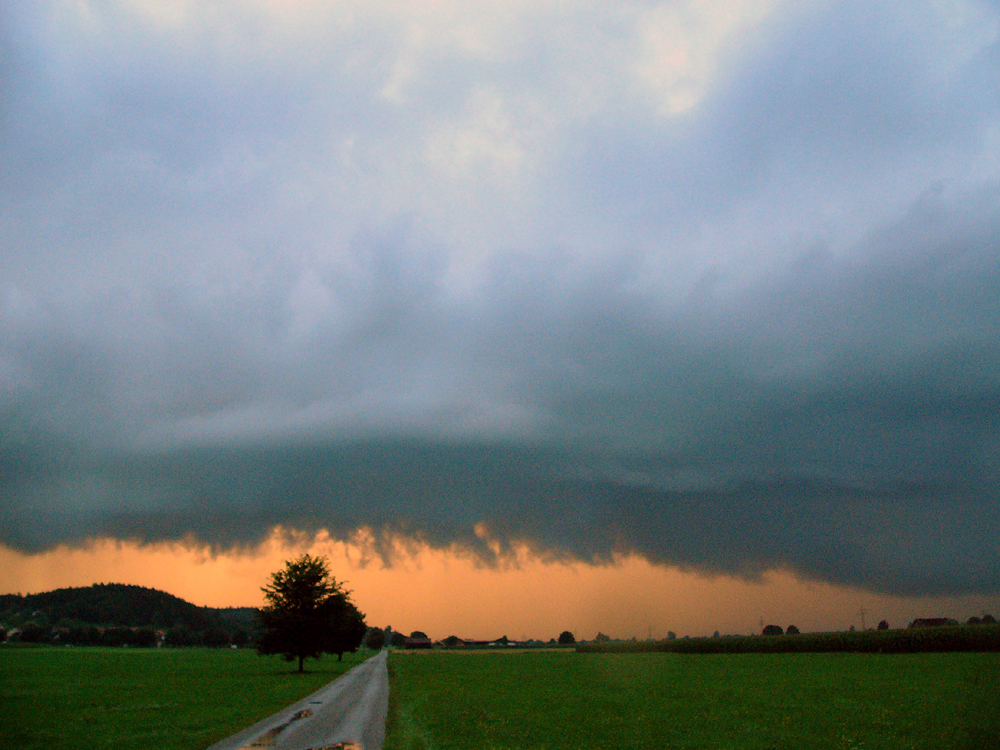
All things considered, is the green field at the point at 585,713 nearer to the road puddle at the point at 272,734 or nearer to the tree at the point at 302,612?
the road puddle at the point at 272,734

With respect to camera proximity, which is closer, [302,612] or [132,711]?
[132,711]

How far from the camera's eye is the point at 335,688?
50656 millimetres

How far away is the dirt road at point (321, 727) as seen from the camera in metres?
23.0

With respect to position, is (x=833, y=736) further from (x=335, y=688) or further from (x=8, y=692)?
(x=8, y=692)

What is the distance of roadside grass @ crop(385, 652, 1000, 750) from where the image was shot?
77.8ft

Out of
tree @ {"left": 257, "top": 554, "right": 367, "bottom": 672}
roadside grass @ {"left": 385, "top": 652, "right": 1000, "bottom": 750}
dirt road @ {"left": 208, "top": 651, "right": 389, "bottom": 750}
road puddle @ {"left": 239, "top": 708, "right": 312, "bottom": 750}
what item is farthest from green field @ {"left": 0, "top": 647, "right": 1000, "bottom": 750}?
tree @ {"left": 257, "top": 554, "right": 367, "bottom": 672}

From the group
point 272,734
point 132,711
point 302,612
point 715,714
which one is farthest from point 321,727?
point 302,612

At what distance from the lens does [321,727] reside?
27422 mm

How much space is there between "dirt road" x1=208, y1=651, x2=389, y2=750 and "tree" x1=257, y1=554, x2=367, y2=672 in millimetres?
37230

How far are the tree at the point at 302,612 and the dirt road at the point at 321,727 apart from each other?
37.2 meters

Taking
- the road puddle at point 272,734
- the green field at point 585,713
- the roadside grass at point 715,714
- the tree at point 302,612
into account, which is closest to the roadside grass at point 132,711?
the green field at point 585,713

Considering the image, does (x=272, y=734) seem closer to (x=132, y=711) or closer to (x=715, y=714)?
(x=132, y=711)

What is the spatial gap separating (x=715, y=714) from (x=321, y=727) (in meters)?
17.0

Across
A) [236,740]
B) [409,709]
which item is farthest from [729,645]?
[236,740]
